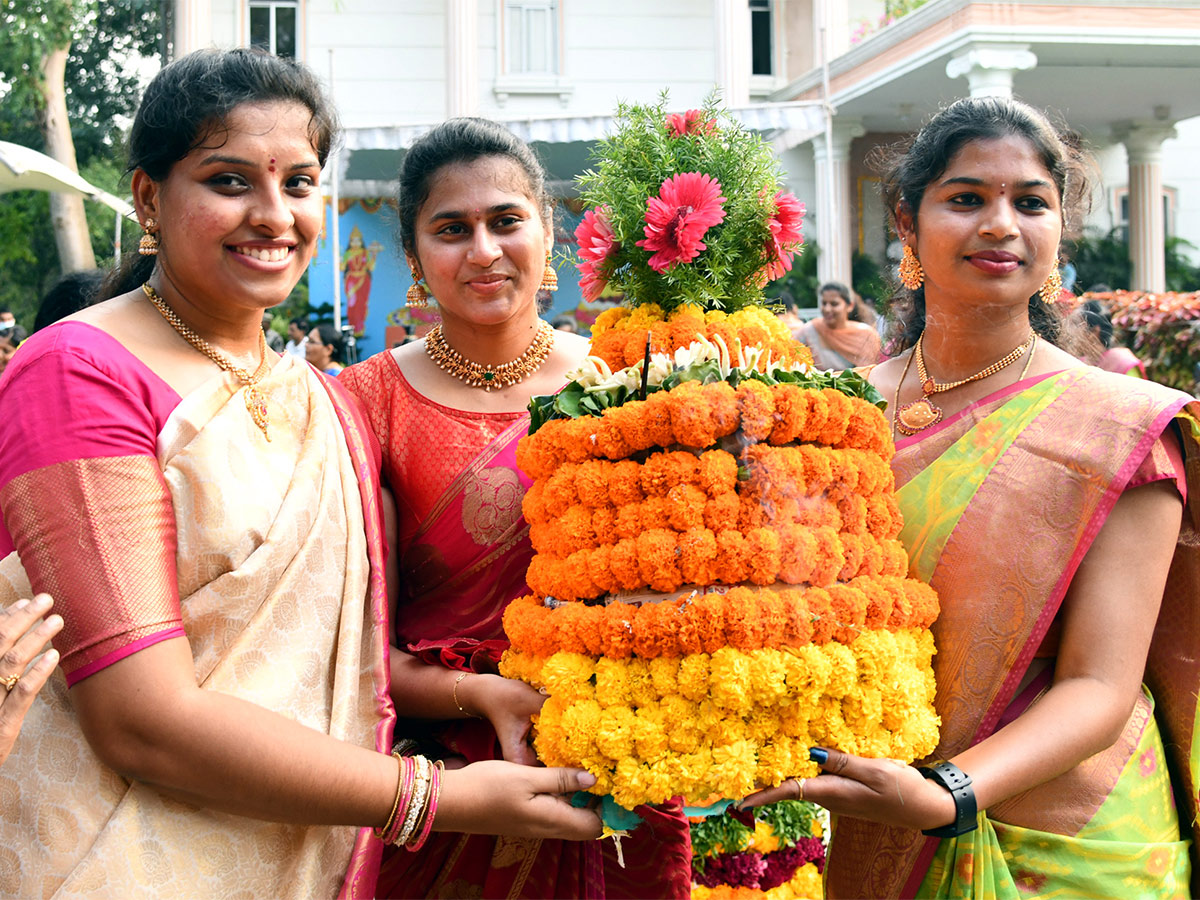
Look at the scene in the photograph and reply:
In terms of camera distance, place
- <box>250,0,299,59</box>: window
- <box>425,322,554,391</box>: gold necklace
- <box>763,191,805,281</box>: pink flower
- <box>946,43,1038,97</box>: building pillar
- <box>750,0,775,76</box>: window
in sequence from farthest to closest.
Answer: <box>750,0,775,76</box>: window, <box>250,0,299,59</box>: window, <box>946,43,1038,97</box>: building pillar, <box>425,322,554,391</box>: gold necklace, <box>763,191,805,281</box>: pink flower

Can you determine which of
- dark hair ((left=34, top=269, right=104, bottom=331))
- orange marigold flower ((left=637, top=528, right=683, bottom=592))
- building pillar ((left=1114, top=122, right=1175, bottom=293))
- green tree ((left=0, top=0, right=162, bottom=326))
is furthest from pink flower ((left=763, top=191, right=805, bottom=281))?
building pillar ((left=1114, top=122, right=1175, bottom=293))

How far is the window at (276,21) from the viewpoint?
19.5 meters

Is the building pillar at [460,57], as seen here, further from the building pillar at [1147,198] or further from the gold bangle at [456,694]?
the gold bangle at [456,694]

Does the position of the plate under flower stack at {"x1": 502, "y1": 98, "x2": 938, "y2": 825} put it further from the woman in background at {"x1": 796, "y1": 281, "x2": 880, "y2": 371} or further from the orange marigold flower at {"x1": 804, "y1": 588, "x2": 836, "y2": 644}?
the woman in background at {"x1": 796, "y1": 281, "x2": 880, "y2": 371}

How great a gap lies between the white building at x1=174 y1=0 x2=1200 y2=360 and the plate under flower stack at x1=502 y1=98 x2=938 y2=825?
13040 millimetres

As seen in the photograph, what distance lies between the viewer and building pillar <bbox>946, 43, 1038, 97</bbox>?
49.9 feet

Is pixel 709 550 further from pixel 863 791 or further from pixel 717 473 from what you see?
pixel 863 791

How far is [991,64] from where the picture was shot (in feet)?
50.1

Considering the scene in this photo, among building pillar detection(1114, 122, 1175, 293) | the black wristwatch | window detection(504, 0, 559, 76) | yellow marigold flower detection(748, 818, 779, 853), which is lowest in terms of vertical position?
yellow marigold flower detection(748, 818, 779, 853)

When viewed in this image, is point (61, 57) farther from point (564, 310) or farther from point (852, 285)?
point (852, 285)

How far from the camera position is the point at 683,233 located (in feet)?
7.41

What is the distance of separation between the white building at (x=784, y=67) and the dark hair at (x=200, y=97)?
13.0 metres

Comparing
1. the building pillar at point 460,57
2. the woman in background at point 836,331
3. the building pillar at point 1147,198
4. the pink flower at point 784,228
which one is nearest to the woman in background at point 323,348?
the woman in background at point 836,331

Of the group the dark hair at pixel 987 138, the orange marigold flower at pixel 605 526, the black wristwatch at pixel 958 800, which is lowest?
the black wristwatch at pixel 958 800
